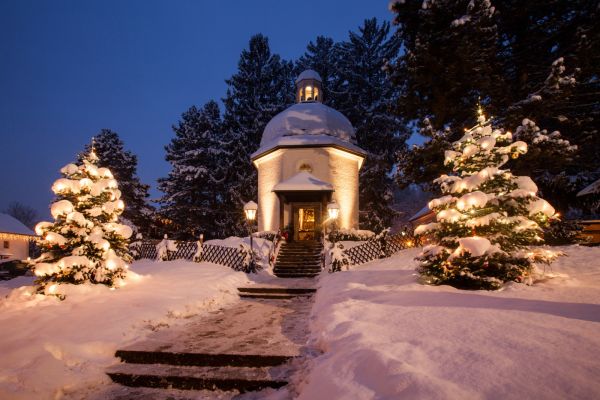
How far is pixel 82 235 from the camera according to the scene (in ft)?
31.4

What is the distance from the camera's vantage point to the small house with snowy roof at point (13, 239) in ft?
126

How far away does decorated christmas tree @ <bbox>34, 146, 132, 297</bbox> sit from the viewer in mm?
9117

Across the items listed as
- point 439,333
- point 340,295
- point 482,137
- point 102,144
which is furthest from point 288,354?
point 102,144

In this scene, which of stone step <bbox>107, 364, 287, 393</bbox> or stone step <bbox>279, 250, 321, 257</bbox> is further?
stone step <bbox>279, 250, 321, 257</bbox>

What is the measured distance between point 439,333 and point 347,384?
5.73 ft

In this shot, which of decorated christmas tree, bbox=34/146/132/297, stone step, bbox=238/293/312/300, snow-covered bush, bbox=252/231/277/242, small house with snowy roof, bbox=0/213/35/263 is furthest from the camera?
small house with snowy roof, bbox=0/213/35/263

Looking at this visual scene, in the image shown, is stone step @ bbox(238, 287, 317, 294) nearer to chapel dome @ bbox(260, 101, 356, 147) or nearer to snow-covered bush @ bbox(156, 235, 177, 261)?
snow-covered bush @ bbox(156, 235, 177, 261)

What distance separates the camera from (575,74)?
13.2 meters

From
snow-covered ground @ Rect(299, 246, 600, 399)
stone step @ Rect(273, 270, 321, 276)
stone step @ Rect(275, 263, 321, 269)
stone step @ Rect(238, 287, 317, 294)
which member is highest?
snow-covered ground @ Rect(299, 246, 600, 399)

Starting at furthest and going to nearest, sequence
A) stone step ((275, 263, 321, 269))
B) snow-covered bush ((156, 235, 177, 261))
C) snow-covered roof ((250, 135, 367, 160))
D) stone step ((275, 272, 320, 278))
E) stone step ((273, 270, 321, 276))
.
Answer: snow-covered roof ((250, 135, 367, 160))
snow-covered bush ((156, 235, 177, 261))
stone step ((275, 263, 321, 269))
stone step ((273, 270, 321, 276))
stone step ((275, 272, 320, 278))

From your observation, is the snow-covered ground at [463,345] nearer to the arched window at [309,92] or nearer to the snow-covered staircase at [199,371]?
the snow-covered staircase at [199,371]

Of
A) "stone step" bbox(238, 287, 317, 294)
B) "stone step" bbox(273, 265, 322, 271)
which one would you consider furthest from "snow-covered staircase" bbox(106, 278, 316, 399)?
"stone step" bbox(273, 265, 322, 271)

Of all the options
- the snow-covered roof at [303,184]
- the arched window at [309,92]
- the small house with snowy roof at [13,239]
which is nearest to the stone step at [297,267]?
the snow-covered roof at [303,184]

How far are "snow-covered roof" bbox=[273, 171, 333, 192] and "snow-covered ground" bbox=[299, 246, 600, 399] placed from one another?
12.6 meters
